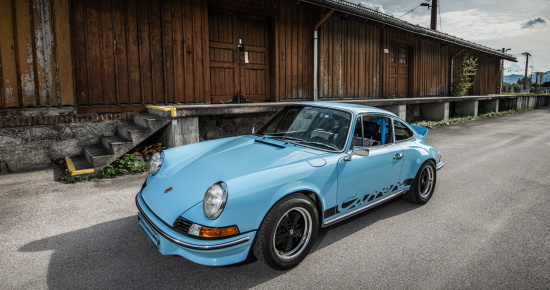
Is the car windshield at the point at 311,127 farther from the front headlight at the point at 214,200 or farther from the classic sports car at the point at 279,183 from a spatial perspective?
the front headlight at the point at 214,200

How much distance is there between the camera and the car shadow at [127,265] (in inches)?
99.2

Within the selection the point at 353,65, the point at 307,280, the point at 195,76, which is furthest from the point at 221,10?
the point at 307,280

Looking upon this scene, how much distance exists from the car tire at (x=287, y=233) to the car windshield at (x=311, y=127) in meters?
0.74

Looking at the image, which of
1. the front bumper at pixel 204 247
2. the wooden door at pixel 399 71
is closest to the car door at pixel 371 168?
the front bumper at pixel 204 247

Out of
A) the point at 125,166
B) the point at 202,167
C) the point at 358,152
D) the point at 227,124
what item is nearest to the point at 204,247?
the point at 202,167

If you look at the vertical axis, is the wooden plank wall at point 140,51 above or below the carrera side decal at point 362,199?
above

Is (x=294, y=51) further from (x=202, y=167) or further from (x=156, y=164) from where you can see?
(x=202, y=167)

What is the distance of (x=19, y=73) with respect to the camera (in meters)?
5.84

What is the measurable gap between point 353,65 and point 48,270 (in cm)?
1100

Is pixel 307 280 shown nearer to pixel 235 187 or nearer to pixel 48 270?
pixel 235 187

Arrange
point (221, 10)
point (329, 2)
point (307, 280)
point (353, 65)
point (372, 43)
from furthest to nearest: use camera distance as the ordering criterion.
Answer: point (372, 43)
point (353, 65)
point (329, 2)
point (221, 10)
point (307, 280)

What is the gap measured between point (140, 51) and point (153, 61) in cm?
33

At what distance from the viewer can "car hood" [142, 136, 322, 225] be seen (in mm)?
2586

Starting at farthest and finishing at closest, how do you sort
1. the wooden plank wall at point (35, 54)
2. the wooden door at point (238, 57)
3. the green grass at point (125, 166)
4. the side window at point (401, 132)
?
the wooden door at point (238, 57), the wooden plank wall at point (35, 54), the green grass at point (125, 166), the side window at point (401, 132)
